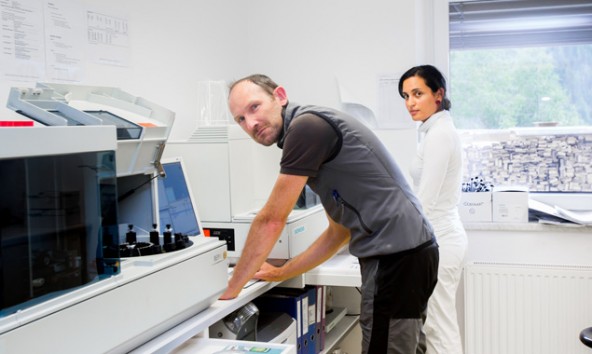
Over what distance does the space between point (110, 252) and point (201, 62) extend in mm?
1596

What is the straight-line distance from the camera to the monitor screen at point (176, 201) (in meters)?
2.05

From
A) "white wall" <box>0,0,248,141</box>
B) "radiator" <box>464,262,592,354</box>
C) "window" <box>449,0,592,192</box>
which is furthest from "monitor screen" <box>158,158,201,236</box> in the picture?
"window" <box>449,0,592,192</box>

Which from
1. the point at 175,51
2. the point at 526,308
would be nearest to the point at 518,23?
the point at 526,308

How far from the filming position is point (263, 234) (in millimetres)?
1869

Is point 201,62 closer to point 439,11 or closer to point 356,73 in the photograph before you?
point 356,73

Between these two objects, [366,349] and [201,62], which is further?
[201,62]

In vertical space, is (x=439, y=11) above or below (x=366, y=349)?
above

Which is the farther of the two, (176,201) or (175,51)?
(175,51)

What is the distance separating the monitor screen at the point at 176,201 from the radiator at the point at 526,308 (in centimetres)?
149

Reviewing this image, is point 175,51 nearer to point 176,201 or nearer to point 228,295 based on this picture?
point 176,201

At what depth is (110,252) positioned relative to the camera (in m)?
1.36

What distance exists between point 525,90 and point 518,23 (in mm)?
343

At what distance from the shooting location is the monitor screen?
80.7 inches

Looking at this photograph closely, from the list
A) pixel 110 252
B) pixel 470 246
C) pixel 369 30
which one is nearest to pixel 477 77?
pixel 369 30
